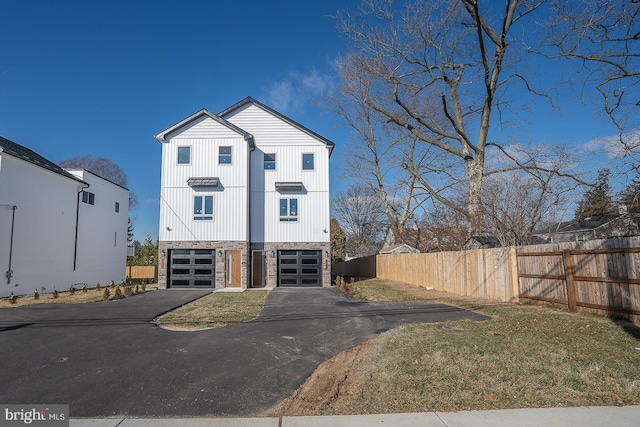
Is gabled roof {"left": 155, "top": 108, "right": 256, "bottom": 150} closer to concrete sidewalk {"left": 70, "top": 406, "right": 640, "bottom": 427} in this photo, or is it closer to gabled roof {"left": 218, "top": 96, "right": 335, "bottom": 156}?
gabled roof {"left": 218, "top": 96, "right": 335, "bottom": 156}

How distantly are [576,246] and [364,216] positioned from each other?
3975 centimetres

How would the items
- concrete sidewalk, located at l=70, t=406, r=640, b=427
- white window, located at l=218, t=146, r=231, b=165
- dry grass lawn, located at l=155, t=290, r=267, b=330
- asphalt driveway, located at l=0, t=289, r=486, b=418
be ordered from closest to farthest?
concrete sidewalk, located at l=70, t=406, r=640, b=427 → asphalt driveway, located at l=0, t=289, r=486, b=418 → dry grass lawn, located at l=155, t=290, r=267, b=330 → white window, located at l=218, t=146, r=231, b=165

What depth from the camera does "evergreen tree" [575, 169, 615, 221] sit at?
12334 millimetres

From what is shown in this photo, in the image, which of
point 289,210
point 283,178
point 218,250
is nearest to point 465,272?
point 289,210

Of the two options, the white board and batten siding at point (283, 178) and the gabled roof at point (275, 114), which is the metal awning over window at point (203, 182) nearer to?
the white board and batten siding at point (283, 178)

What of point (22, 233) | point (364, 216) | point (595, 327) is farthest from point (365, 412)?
point (364, 216)

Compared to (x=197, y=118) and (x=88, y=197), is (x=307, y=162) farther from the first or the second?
(x=88, y=197)

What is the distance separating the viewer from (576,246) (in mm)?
9633

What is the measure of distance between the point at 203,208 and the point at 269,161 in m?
4.40

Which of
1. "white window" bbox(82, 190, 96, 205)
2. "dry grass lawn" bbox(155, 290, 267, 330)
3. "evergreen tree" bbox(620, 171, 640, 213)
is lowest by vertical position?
"dry grass lawn" bbox(155, 290, 267, 330)

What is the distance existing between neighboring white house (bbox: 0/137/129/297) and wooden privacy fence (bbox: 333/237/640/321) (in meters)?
19.0

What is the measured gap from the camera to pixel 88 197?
2228cm

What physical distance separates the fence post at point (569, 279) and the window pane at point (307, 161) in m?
13.7

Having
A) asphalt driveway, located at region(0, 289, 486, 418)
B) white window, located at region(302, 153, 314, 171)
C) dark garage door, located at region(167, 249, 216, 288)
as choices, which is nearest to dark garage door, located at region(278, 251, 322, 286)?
dark garage door, located at region(167, 249, 216, 288)
